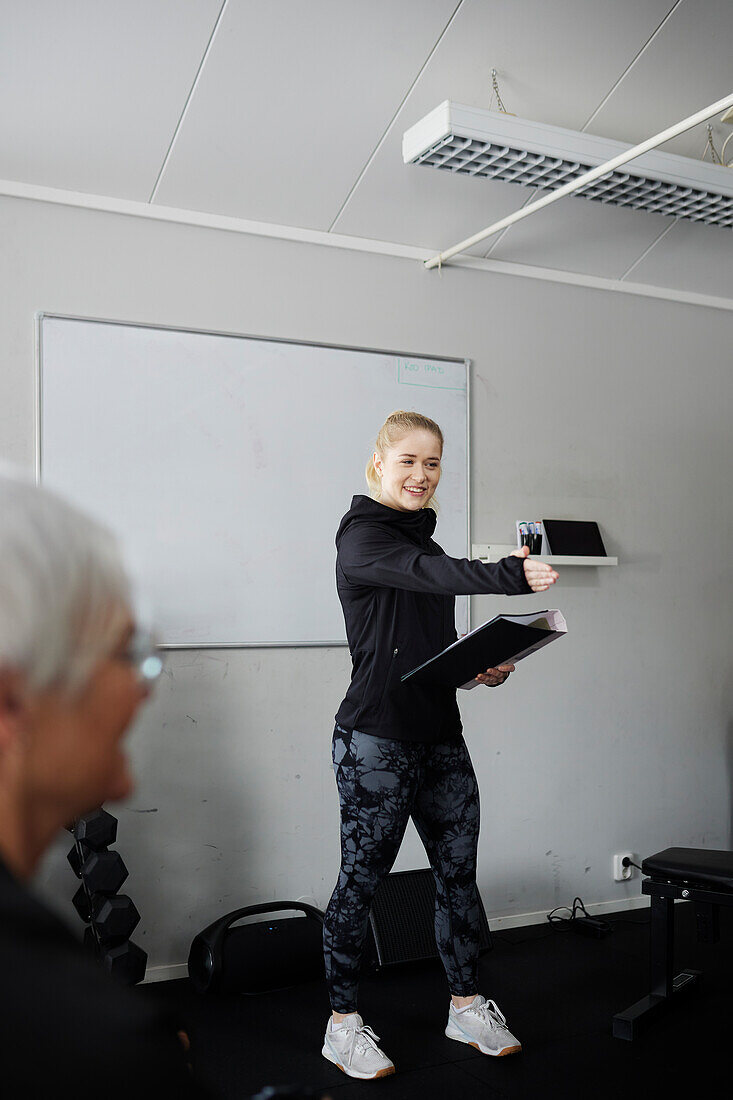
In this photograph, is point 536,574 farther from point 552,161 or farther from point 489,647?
point 552,161

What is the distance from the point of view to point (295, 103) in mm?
2814

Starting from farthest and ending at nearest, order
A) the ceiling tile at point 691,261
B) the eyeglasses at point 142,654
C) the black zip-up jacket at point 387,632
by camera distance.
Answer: the ceiling tile at point 691,261
the black zip-up jacket at point 387,632
the eyeglasses at point 142,654

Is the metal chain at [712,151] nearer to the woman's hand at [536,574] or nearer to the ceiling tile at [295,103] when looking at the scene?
the ceiling tile at [295,103]

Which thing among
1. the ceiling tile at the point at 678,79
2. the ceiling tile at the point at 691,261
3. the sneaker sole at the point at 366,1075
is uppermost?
the ceiling tile at the point at 678,79

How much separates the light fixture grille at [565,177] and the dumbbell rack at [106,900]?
6.64 feet

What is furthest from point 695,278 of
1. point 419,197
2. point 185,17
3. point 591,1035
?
point 591,1035

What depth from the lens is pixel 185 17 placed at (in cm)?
251

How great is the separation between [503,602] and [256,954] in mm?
1454

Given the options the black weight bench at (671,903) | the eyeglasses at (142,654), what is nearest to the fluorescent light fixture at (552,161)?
the black weight bench at (671,903)

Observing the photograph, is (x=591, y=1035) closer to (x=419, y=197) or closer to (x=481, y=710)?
(x=481, y=710)

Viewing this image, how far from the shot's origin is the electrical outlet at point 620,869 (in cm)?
363

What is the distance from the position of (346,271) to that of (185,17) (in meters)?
0.96

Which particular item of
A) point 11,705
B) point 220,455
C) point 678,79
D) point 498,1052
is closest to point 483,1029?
point 498,1052

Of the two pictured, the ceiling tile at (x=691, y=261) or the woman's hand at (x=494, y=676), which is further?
the ceiling tile at (x=691, y=261)
